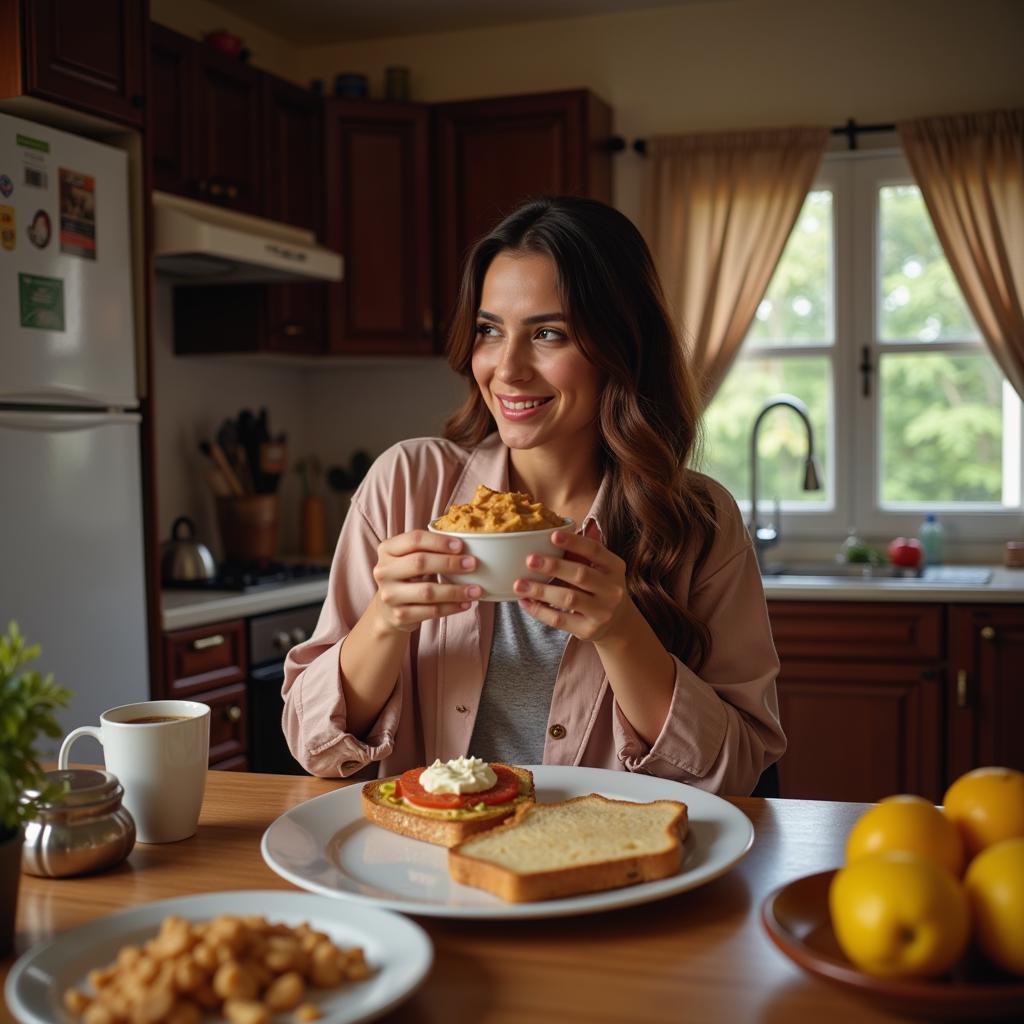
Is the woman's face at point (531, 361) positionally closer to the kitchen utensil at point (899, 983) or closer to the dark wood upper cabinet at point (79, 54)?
the kitchen utensil at point (899, 983)

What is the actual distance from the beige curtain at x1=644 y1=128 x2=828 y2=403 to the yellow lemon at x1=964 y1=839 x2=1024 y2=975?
334 centimetres

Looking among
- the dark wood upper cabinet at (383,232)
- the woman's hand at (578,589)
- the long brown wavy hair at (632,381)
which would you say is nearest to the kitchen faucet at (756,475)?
the dark wood upper cabinet at (383,232)

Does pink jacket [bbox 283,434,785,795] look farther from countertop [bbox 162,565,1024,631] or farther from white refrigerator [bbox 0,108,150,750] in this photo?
countertop [bbox 162,565,1024,631]

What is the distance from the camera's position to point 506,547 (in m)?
1.21

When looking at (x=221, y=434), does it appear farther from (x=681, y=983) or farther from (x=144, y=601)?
(x=681, y=983)

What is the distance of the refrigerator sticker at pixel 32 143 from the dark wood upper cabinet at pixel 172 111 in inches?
29.5

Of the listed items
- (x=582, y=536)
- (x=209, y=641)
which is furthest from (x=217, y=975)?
(x=209, y=641)

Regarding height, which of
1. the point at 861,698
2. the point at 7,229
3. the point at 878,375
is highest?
the point at 7,229

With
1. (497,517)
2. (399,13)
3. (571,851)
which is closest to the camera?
(571,851)

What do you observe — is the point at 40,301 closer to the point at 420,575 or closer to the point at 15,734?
the point at 420,575

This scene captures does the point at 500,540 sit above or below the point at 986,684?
above

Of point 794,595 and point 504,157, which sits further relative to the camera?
point 504,157

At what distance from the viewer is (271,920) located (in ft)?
3.02

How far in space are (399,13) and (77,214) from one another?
2028 mm
